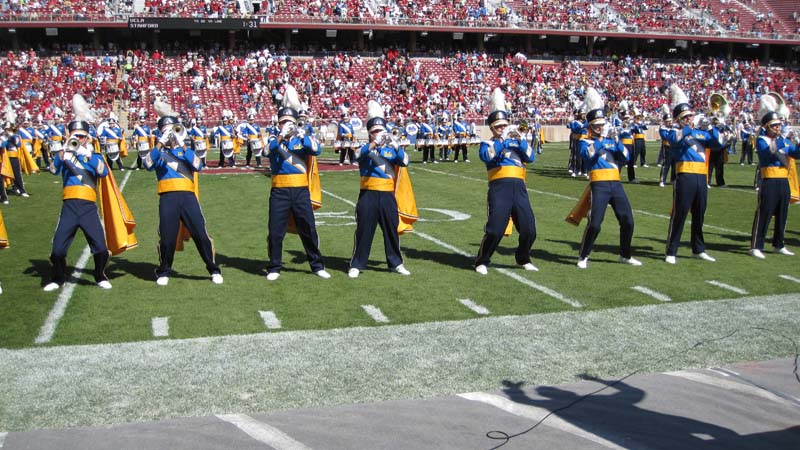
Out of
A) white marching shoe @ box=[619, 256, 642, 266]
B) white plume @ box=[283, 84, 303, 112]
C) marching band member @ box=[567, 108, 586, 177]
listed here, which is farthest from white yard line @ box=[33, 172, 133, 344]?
marching band member @ box=[567, 108, 586, 177]

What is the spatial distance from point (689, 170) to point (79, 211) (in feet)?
23.3

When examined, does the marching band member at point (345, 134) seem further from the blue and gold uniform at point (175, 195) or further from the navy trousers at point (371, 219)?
the blue and gold uniform at point (175, 195)

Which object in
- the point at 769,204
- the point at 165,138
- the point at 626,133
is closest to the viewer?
the point at 165,138

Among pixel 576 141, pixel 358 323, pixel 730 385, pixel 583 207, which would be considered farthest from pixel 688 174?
pixel 576 141

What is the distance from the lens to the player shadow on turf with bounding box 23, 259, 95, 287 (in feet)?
29.3

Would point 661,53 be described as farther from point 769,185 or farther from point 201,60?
point 769,185

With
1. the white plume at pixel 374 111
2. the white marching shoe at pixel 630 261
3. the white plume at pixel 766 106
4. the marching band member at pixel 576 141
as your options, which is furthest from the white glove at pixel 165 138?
the marching band member at pixel 576 141

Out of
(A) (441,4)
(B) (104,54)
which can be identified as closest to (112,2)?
(B) (104,54)

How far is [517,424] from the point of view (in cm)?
465

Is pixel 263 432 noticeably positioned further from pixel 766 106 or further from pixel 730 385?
pixel 766 106

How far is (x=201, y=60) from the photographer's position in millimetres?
42469

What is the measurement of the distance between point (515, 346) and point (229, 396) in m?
2.32

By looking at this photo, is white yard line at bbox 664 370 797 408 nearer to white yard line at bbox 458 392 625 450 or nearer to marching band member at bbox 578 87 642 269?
white yard line at bbox 458 392 625 450

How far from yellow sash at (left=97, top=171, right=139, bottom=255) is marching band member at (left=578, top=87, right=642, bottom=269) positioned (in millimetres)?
5255
